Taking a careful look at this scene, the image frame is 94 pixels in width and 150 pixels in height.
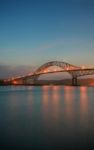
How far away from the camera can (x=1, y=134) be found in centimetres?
891

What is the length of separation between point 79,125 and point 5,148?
4.44 meters

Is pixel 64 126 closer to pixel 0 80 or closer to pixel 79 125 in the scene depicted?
pixel 79 125

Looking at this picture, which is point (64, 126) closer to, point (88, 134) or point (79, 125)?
point (79, 125)

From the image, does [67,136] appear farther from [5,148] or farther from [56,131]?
[5,148]

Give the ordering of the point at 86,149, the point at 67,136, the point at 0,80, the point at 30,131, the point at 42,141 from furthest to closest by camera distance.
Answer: the point at 0,80 → the point at 30,131 → the point at 67,136 → the point at 42,141 → the point at 86,149

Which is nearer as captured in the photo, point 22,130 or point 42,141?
point 42,141

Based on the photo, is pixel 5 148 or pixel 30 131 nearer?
pixel 5 148

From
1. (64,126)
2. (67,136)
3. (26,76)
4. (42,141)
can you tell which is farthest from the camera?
(26,76)

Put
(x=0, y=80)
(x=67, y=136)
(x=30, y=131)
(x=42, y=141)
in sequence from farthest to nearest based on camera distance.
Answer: (x=0, y=80) → (x=30, y=131) → (x=67, y=136) → (x=42, y=141)

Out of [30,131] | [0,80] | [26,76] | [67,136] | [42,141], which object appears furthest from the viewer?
[0,80]

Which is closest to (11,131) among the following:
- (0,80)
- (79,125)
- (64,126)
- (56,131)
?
(56,131)

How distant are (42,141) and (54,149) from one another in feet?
3.08

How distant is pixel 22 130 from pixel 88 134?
8.10ft

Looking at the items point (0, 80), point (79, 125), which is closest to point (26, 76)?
point (0, 80)
